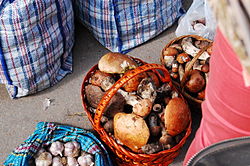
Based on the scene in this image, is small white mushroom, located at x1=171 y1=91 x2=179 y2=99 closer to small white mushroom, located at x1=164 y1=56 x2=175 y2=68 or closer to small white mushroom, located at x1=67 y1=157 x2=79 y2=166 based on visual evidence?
small white mushroom, located at x1=164 y1=56 x2=175 y2=68

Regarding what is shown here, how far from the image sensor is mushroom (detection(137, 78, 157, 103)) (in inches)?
66.8

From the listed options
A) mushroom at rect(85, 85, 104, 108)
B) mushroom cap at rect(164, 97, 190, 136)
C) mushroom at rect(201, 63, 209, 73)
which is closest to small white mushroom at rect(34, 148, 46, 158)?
mushroom at rect(85, 85, 104, 108)

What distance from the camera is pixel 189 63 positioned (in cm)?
183

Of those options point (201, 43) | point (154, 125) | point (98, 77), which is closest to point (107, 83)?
point (98, 77)

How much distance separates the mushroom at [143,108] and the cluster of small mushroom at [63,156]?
0.36 meters

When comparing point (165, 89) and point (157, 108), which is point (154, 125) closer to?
point (157, 108)

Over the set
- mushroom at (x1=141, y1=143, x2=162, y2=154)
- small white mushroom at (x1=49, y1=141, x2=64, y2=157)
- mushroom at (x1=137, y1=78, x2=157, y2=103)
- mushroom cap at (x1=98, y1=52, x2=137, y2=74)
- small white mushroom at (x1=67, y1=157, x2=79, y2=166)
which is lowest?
small white mushroom at (x1=67, y1=157, x2=79, y2=166)

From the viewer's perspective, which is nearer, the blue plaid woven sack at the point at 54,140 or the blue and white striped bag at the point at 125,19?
the blue plaid woven sack at the point at 54,140

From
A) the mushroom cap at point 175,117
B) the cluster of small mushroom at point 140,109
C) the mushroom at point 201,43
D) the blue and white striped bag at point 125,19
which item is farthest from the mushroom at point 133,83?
the blue and white striped bag at point 125,19

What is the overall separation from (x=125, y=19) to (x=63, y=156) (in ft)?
3.43

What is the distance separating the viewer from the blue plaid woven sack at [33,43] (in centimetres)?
177

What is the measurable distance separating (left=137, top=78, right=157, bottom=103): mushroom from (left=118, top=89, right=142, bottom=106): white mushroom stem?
30 millimetres

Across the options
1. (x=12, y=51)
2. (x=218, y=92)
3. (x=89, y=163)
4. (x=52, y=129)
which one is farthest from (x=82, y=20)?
(x=218, y=92)

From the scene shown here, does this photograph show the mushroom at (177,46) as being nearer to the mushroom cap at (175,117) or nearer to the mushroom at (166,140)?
the mushroom cap at (175,117)
